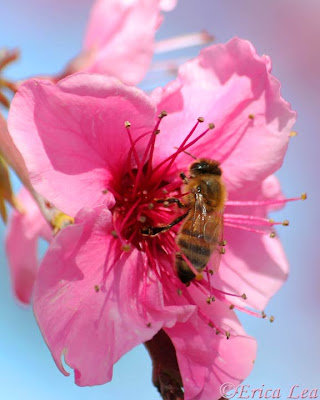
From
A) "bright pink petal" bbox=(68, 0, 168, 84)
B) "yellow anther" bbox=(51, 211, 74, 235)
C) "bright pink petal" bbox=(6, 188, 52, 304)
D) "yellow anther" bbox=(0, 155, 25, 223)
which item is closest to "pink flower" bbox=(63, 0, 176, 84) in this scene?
"bright pink petal" bbox=(68, 0, 168, 84)

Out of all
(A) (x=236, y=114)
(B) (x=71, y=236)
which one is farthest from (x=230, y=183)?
(B) (x=71, y=236)

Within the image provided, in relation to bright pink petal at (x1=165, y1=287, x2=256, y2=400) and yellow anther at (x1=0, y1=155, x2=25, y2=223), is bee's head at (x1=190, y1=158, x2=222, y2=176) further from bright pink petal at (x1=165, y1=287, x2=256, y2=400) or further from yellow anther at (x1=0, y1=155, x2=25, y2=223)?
yellow anther at (x1=0, y1=155, x2=25, y2=223)

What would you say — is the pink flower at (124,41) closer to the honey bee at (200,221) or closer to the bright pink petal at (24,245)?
the bright pink petal at (24,245)

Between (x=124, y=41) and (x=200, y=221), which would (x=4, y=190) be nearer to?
(x=200, y=221)

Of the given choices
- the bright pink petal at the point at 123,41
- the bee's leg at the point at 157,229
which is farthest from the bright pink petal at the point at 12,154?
the bright pink petal at the point at 123,41

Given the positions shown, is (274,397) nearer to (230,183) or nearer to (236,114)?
(230,183)

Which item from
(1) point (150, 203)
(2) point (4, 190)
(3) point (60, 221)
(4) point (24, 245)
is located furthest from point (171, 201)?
(4) point (24, 245)
